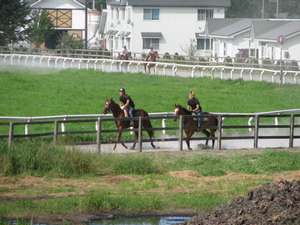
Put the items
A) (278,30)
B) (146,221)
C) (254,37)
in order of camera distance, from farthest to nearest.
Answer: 1. (254,37)
2. (278,30)
3. (146,221)

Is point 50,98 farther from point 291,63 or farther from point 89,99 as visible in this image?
point 291,63

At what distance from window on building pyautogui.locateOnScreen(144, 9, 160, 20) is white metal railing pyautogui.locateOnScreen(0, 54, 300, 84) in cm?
1991

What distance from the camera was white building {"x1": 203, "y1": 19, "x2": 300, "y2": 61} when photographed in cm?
8600

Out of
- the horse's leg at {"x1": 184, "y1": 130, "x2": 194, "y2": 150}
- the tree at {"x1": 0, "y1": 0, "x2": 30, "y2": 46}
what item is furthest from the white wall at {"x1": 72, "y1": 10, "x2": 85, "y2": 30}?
the horse's leg at {"x1": 184, "y1": 130, "x2": 194, "y2": 150}

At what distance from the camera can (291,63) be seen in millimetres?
70625

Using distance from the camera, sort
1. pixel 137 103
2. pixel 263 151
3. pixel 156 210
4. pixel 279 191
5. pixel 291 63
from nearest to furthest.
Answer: pixel 279 191 < pixel 156 210 < pixel 263 151 < pixel 137 103 < pixel 291 63

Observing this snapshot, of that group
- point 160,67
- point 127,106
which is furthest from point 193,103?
point 160,67

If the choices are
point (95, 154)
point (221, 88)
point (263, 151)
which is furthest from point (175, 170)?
point (221, 88)

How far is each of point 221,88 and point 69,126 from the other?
69.9 ft

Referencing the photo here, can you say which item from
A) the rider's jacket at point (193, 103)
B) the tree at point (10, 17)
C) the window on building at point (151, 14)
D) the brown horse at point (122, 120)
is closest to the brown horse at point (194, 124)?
the rider's jacket at point (193, 103)

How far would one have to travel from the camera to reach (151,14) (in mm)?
101250

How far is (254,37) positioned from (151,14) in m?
13.4

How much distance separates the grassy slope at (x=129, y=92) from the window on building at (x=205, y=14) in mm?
35811

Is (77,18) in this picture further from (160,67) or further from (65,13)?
(160,67)
